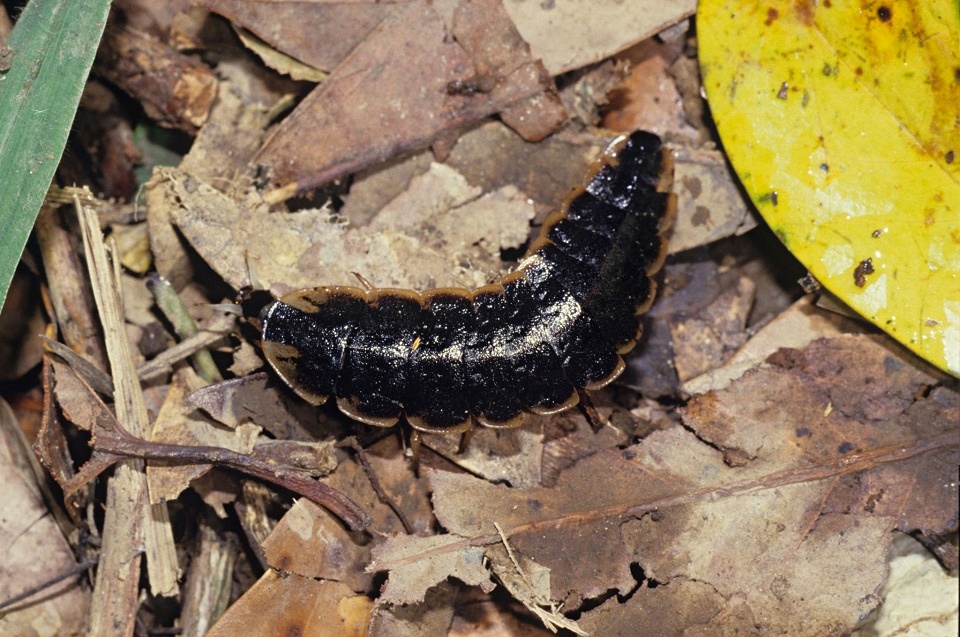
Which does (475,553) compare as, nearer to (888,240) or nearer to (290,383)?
(290,383)

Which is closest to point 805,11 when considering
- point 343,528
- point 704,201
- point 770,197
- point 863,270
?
point 770,197

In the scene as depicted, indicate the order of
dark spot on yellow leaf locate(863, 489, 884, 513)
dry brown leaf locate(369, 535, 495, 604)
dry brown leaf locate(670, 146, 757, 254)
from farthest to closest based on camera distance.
→ 1. dry brown leaf locate(670, 146, 757, 254)
2. dark spot on yellow leaf locate(863, 489, 884, 513)
3. dry brown leaf locate(369, 535, 495, 604)

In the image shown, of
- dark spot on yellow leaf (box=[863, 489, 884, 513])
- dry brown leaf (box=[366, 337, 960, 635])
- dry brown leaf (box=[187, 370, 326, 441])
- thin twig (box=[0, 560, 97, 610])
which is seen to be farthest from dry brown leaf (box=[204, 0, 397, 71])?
dark spot on yellow leaf (box=[863, 489, 884, 513])

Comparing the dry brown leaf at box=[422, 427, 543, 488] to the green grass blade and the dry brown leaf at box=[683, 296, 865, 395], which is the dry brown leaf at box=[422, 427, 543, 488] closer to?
the dry brown leaf at box=[683, 296, 865, 395]

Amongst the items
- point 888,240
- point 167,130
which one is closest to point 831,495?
point 888,240

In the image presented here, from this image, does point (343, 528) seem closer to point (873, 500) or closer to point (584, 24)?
point (873, 500)

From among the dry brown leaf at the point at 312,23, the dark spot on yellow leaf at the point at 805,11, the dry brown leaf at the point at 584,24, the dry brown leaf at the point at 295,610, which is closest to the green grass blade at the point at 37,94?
the dry brown leaf at the point at 312,23

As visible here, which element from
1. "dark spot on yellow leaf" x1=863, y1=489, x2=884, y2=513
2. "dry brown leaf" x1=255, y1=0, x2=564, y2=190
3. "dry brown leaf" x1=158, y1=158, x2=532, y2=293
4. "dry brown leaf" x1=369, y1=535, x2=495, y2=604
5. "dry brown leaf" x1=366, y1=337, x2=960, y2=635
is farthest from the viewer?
"dry brown leaf" x1=255, y1=0, x2=564, y2=190
